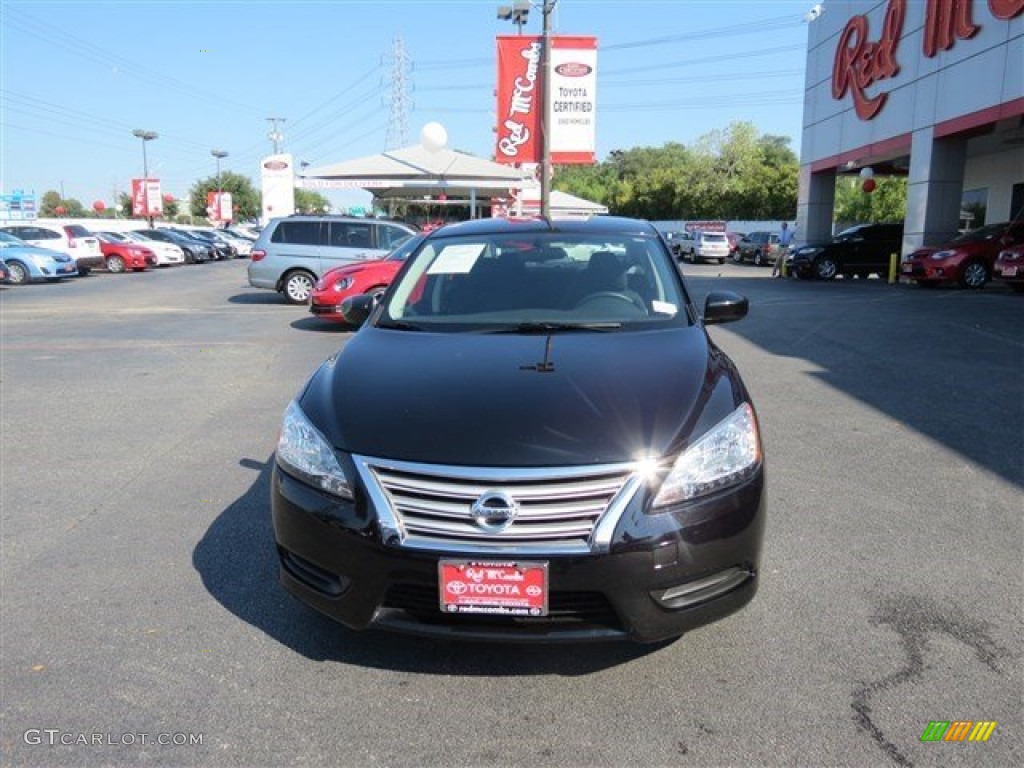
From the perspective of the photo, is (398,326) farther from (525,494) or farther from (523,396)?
(525,494)

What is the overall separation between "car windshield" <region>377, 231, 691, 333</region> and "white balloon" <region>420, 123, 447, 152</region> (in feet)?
90.3

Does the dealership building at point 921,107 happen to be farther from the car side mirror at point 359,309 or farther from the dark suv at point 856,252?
the car side mirror at point 359,309

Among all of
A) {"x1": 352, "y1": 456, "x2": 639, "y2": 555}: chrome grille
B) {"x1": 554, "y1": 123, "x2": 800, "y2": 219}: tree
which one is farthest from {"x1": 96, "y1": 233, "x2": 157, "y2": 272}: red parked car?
{"x1": 554, "y1": 123, "x2": 800, "y2": 219}: tree

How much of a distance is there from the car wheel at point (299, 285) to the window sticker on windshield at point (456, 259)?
12.6 metres

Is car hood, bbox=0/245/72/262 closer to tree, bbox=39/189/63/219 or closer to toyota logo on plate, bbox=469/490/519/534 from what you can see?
toyota logo on plate, bbox=469/490/519/534

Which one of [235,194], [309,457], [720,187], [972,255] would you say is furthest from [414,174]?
[235,194]

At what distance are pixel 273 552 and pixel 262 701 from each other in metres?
1.25

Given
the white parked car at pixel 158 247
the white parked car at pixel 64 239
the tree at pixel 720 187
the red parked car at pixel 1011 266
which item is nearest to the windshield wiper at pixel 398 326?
the red parked car at pixel 1011 266

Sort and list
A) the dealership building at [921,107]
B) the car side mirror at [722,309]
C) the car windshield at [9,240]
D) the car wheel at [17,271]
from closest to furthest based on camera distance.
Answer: the car side mirror at [722,309], the dealership building at [921,107], the car wheel at [17,271], the car windshield at [9,240]

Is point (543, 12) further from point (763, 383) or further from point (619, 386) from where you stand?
point (619, 386)

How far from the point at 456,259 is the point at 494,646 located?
2.21 meters

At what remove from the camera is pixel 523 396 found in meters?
→ 2.96

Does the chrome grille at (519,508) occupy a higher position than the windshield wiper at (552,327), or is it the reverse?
the windshield wiper at (552,327)

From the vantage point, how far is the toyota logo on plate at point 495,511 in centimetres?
252
